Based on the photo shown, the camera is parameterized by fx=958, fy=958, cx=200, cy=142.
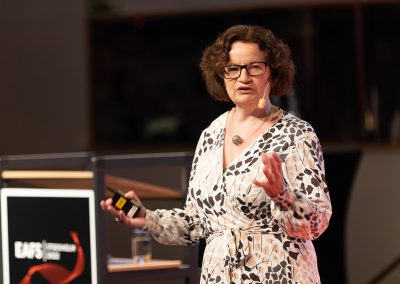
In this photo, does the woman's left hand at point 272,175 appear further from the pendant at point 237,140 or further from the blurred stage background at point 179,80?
the blurred stage background at point 179,80

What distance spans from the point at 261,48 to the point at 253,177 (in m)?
0.42

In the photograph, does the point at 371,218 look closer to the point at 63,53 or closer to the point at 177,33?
the point at 177,33

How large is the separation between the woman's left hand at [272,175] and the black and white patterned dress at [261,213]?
0.13m

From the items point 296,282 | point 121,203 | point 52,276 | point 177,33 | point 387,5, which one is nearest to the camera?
point 296,282

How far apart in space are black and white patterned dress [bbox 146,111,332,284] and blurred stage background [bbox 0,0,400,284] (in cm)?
532

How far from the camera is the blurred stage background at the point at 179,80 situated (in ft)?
27.5

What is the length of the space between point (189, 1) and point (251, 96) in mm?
5845

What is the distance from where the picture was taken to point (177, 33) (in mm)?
8883

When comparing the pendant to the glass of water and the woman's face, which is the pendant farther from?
the glass of water

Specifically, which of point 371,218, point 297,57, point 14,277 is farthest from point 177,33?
point 14,277

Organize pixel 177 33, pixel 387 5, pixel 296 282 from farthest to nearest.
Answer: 1. pixel 177 33
2. pixel 387 5
3. pixel 296 282

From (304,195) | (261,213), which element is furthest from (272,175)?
(261,213)

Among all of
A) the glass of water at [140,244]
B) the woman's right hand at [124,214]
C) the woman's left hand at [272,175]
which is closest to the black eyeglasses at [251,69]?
the woman's left hand at [272,175]

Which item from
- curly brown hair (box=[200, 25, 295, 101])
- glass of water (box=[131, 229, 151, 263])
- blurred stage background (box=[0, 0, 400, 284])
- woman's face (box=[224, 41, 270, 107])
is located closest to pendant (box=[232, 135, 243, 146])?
woman's face (box=[224, 41, 270, 107])
